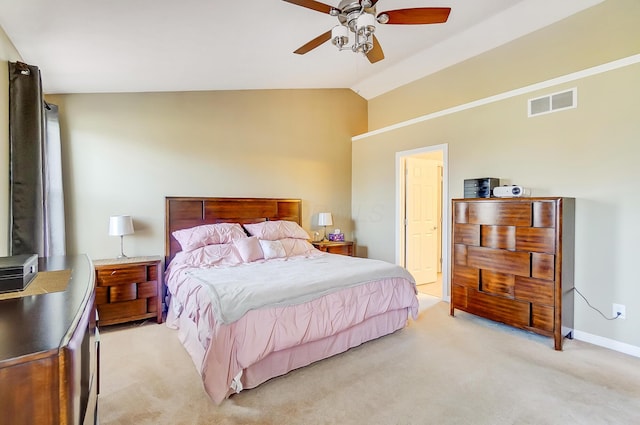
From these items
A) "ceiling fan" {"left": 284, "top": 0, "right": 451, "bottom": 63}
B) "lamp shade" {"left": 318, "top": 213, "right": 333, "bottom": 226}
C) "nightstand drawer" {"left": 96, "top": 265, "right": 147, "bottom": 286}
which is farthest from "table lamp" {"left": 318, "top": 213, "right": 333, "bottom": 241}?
"ceiling fan" {"left": 284, "top": 0, "right": 451, "bottom": 63}

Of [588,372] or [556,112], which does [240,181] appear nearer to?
[556,112]

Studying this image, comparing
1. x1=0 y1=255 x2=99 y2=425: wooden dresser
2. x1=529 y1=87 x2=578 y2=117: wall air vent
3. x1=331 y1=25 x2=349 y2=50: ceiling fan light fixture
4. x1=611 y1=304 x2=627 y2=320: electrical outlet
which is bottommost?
x1=611 y1=304 x2=627 y2=320: electrical outlet

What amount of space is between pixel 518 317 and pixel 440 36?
3.40 meters

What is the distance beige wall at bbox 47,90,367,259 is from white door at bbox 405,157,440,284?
1248 millimetres

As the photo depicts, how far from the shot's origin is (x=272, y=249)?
3.86m

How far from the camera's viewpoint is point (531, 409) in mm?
2033

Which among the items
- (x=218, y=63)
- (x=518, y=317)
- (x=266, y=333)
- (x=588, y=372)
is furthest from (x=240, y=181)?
(x=588, y=372)

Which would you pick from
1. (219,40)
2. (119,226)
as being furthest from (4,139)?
(219,40)

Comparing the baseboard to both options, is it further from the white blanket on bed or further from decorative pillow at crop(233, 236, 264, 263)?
decorative pillow at crop(233, 236, 264, 263)

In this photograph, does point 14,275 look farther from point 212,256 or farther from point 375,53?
point 375,53

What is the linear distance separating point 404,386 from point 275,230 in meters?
2.58

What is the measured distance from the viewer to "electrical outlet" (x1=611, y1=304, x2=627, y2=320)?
9.26 feet

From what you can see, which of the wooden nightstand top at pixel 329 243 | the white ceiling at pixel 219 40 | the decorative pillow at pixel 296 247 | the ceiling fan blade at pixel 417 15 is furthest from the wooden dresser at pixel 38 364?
the wooden nightstand top at pixel 329 243

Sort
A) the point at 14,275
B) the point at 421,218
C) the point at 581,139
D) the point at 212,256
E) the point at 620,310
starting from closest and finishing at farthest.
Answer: the point at 14,275 < the point at 620,310 < the point at 581,139 < the point at 212,256 < the point at 421,218
